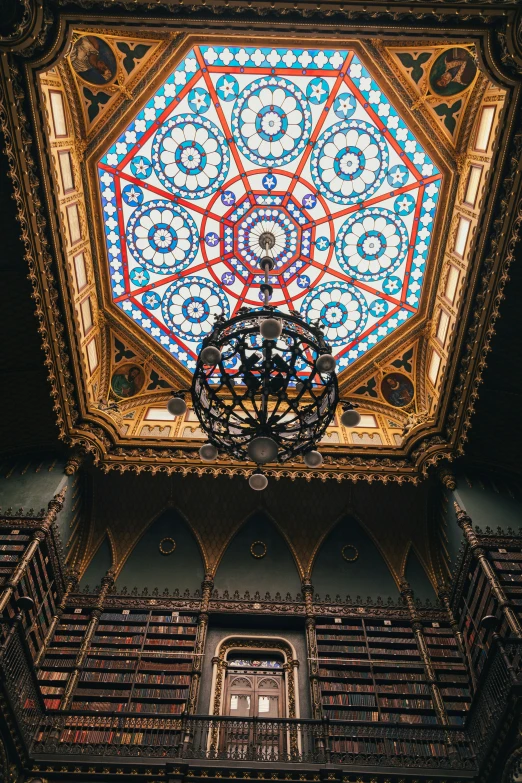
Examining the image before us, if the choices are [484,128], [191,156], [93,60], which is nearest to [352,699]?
[484,128]

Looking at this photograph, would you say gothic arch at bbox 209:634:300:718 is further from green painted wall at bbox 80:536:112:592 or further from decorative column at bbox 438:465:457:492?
decorative column at bbox 438:465:457:492

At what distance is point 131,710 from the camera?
7.36 m

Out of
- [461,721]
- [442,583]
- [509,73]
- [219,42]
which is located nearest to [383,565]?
[442,583]

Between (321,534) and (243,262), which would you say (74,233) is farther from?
(321,534)

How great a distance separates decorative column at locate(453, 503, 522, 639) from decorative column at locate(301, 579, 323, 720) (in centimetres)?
234

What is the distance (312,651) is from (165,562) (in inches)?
106

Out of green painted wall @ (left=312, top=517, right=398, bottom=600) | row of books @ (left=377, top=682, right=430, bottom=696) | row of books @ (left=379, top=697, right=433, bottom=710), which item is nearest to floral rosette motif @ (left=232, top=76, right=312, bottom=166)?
green painted wall @ (left=312, top=517, right=398, bottom=600)

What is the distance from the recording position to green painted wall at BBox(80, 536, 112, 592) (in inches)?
365

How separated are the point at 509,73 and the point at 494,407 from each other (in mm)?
4503

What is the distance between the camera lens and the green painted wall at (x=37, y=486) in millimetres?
8805

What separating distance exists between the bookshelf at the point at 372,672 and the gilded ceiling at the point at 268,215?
220 cm

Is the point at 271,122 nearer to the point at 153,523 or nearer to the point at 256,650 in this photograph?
the point at 153,523

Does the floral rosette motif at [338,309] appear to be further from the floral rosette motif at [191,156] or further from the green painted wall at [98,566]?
the green painted wall at [98,566]

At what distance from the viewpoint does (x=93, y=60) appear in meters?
9.17
